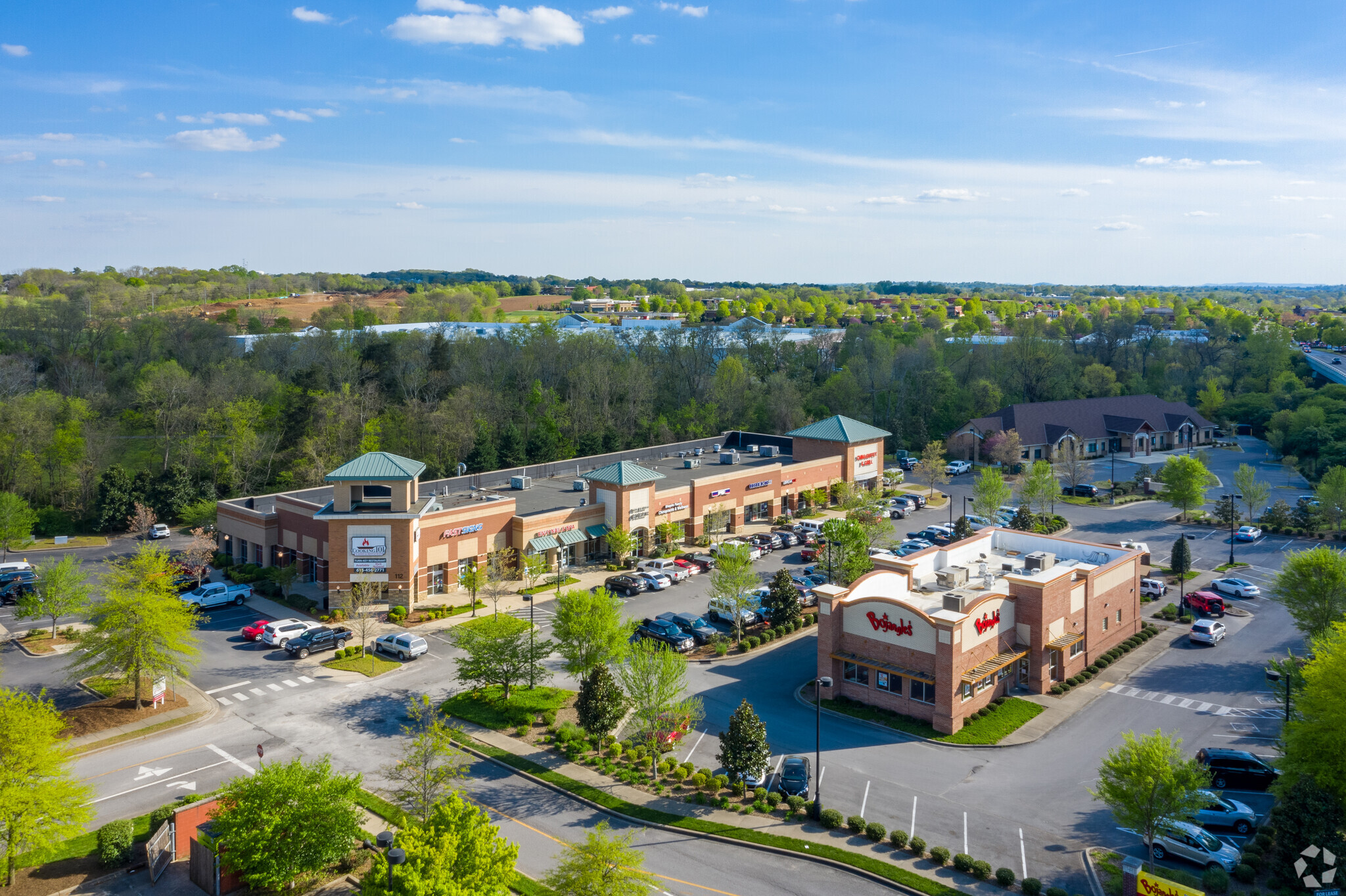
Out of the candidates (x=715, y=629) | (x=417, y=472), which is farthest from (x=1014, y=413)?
(x=417, y=472)

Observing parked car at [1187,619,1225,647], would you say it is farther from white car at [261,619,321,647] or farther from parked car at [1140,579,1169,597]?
white car at [261,619,321,647]

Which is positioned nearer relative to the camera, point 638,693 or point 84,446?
point 638,693

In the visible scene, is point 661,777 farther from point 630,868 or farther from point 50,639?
point 50,639

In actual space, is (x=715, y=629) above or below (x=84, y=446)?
below

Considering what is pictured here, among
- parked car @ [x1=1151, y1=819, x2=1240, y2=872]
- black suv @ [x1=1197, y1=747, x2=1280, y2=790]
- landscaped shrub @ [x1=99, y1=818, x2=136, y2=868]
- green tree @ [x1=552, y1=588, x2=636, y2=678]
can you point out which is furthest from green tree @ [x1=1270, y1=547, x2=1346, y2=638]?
landscaped shrub @ [x1=99, y1=818, x2=136, y2=868]

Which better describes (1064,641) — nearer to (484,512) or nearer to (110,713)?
(484,512)
